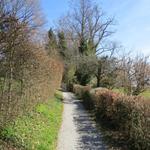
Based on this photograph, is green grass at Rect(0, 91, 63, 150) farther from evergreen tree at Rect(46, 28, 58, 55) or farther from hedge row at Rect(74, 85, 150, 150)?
evergreen tree at Rect(46, 28, 58, 55)

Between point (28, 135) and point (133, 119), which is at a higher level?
point (133, 119)

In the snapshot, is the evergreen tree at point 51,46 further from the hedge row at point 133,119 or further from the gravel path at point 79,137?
the hedge row at point 133,119

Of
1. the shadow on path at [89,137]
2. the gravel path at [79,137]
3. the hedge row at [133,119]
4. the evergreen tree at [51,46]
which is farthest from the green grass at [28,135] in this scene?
the evergreen tree at [51,46]

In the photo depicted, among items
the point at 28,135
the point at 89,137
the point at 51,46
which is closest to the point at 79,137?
the point at 89,137

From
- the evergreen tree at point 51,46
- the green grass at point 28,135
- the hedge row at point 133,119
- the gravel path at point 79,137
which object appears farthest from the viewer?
the evergreen tree at point 51,46

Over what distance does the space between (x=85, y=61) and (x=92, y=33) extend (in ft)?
47.5

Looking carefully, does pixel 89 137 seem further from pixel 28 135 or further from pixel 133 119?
pixel 28 135

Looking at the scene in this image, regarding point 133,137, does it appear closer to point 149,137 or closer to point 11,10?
point 149,137

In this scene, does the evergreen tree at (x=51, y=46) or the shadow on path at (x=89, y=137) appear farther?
the evergreen tree at (x=51, y=46)

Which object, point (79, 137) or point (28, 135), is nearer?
point (28, 135)

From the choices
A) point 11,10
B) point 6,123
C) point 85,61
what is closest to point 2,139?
point 6,123

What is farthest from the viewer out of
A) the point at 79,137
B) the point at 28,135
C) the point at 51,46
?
the point at 51,46

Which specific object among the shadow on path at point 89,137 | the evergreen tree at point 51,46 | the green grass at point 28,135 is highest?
the evergreen tree at point 51,46

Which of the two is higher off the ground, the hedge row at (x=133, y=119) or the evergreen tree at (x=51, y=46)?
the evergreen tree at (x=51, y=46)
